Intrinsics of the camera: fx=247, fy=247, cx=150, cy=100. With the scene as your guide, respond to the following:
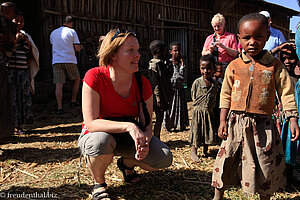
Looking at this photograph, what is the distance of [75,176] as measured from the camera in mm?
2990

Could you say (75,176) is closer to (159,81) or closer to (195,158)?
(195,158)

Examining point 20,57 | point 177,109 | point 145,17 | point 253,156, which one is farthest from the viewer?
point 145,17

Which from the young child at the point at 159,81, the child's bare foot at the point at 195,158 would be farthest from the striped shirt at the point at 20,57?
the child's bare foot at the point at 195,158

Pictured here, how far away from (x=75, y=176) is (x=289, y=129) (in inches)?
98.3

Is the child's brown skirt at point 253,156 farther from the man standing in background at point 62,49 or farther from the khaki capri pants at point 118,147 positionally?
the man standing in background at point 62,49

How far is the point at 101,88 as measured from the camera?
2.51 m

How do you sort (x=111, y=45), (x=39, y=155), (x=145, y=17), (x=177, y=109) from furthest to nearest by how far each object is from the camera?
(x=145, y=17) < (x=177, y=109) < (x=39, y=155) < (x=111, y=45)

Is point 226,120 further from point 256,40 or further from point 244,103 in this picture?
point 256,40

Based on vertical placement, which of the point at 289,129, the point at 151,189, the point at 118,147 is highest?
the point at 289,129

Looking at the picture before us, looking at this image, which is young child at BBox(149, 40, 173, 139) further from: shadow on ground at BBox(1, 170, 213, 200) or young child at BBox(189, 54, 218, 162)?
shadow on ground at BBox(1, 170, 213, 200)

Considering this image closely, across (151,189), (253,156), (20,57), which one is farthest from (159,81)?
(20,57)

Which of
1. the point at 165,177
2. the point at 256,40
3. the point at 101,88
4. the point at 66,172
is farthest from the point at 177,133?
the point at 256,40

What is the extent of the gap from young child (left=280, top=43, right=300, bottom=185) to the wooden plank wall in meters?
7.05

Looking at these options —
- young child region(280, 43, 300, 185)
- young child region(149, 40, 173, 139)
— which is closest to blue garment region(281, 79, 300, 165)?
young child region(280, 43, 300, 185)
